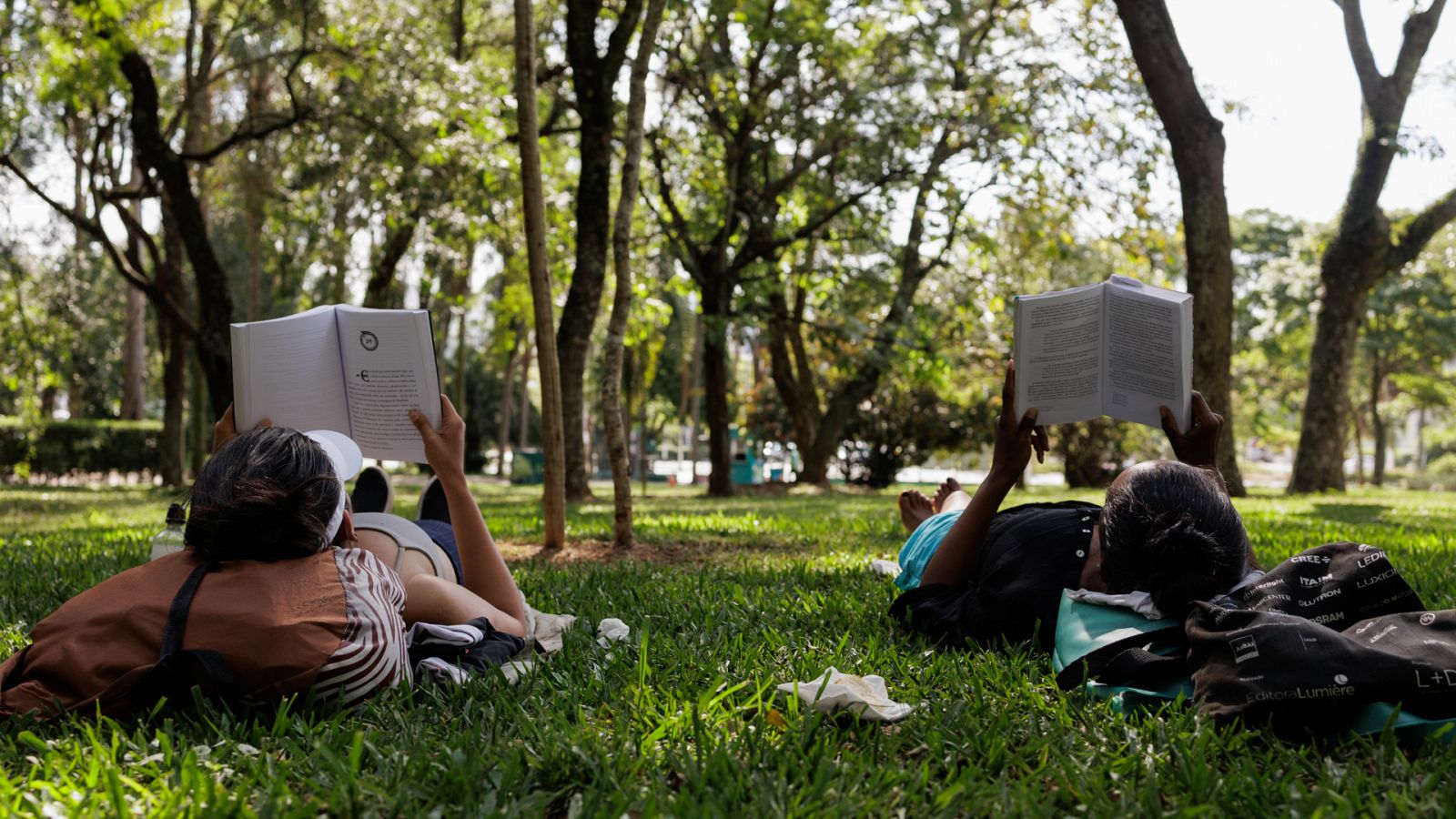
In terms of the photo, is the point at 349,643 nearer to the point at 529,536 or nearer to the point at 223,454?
the point at 223,454

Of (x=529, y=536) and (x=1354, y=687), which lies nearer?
(x=1354, y=687)

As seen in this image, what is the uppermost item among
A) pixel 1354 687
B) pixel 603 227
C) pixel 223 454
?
pixel 603 227

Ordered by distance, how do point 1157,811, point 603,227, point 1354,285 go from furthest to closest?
1. point 1354,285
2. point 603,227
3. point 1157,811

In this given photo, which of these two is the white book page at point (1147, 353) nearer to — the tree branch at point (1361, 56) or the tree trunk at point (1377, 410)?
the tree branch at point (1361, 56)

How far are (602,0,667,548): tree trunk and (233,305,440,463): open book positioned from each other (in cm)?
263

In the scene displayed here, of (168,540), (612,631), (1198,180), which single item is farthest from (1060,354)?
(1198,180)

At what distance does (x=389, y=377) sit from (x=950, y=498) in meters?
2.40

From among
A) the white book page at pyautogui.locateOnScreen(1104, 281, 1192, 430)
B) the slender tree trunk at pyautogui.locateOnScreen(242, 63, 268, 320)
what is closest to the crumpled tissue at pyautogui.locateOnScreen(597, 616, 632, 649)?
the white book page at pyautogui.locateOnScreen(1104, 281, 1192, 430)

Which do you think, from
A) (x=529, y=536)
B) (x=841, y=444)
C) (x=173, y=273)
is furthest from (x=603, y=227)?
(x=841, y=444)

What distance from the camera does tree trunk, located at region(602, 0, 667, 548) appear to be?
19.8 ft

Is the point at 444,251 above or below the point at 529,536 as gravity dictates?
above

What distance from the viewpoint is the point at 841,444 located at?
22.0 meters

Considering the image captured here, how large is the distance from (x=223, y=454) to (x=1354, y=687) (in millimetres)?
2616

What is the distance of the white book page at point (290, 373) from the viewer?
324 centimetres
